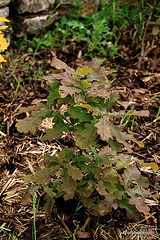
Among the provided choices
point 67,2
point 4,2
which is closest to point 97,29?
point 67,2

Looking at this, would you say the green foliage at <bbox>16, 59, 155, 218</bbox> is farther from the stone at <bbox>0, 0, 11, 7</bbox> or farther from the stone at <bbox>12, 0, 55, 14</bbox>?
the stone at <bbox>12, 0, 55, 14</bbox>

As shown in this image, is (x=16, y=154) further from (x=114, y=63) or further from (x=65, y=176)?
(x=114, y=63)

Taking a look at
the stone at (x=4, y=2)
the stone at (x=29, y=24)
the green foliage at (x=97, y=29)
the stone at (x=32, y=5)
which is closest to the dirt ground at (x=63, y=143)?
the green foliage at (x=97, y=29)

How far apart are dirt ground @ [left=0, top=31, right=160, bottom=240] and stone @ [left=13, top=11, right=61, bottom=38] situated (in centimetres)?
27

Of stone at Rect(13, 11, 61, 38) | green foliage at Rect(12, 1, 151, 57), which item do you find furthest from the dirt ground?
stone at Rect(13, 11, 61, 38)

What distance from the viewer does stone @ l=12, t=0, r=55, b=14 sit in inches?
111

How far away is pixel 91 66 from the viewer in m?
1.40

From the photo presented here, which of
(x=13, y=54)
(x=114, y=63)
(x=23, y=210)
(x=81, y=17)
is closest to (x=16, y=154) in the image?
(x=23, y=210)

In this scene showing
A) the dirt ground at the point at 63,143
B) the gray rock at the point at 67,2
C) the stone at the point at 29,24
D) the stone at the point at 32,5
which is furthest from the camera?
the gray rock at the point at 67,2

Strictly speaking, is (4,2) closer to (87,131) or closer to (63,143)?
(63,143)

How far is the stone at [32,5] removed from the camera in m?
2.82

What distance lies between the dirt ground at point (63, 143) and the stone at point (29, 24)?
274mm

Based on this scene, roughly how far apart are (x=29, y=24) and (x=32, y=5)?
8.4 inches

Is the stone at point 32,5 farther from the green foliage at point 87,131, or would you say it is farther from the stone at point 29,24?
the green foliage at point 87,131
